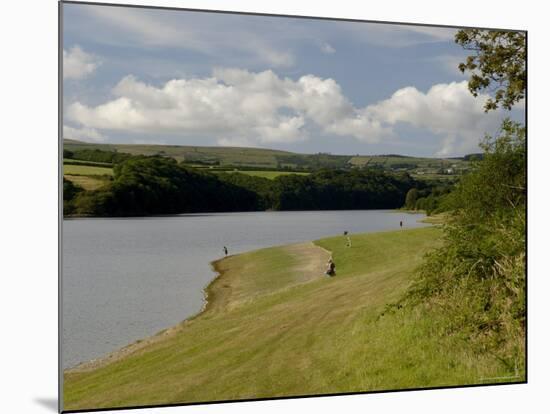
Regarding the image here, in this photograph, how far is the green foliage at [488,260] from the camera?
9.82 metres

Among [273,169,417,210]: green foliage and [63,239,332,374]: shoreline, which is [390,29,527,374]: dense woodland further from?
[63,239,332,374]: shoreline

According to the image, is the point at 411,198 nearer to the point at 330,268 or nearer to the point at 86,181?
the point at 330,268

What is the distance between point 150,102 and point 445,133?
13.0 ft

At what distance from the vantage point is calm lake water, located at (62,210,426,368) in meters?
9.26

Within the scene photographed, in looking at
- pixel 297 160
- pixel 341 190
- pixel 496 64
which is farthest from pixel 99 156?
pixel 496 64

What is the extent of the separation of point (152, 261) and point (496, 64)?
5287 millimetres

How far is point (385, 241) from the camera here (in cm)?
1060

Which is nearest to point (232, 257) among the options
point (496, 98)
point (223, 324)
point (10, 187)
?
point (223, 324)

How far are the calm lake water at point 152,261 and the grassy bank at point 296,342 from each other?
0.18m

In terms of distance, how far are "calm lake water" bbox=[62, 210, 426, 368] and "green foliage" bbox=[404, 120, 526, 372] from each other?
2.19 ft

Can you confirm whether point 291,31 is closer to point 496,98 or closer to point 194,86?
point 194,86

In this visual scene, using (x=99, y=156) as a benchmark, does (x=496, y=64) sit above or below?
above

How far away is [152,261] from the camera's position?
388 inches

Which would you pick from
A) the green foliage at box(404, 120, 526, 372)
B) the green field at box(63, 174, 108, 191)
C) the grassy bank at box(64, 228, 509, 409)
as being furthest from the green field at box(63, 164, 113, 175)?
the green foliage at box(404, 120, 526, 372)
